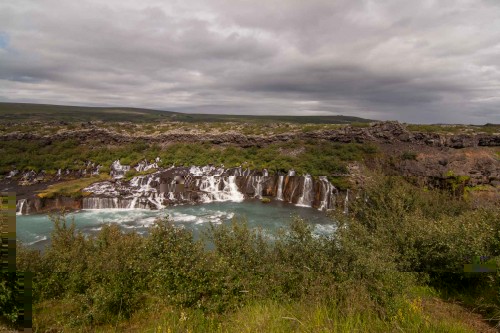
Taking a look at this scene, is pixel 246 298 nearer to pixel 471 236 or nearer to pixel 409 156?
pixel 471 236

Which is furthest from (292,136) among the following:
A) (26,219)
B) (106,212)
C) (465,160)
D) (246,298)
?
(246,298)

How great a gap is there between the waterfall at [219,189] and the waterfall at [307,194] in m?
9.14

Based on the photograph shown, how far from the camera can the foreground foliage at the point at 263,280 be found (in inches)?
258

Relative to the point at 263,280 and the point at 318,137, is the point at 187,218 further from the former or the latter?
the point at 318,137

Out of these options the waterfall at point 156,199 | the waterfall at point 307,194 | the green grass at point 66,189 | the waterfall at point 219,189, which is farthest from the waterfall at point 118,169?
the waterfall at point 307,194

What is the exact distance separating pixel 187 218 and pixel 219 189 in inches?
460

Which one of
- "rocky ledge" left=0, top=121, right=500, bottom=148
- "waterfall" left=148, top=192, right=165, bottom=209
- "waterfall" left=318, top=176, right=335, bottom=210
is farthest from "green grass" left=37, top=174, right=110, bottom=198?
"waterfall" left=318, top=176, right=335, bottom=210

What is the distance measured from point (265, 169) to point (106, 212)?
26.1 m

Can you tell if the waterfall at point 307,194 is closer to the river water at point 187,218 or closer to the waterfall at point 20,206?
the river water at point 187,218

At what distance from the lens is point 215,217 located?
34.2m

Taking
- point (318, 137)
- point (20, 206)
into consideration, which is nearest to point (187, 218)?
point (20, 206)

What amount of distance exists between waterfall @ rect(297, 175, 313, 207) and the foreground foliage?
25467mm

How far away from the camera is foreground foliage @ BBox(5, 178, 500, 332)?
654 centimetres

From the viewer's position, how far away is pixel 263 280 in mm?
9617
